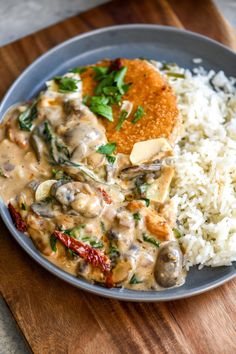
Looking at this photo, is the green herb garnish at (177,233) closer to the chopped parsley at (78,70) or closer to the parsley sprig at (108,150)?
the parsley sprig at (108,150)

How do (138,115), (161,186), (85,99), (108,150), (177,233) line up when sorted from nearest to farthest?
(177,233), (161,186), (108,150), (138,115), (85,99)

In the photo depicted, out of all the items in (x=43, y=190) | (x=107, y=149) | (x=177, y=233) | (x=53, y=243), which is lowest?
(x=177, y=233)

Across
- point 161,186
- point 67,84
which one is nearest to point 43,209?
point 161,186

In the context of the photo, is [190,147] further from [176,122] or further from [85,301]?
[85,301]

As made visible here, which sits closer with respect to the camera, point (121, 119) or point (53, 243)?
point (53, 243)

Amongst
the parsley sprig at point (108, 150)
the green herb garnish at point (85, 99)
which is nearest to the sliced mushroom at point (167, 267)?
the parsley sprig at point (108, 150)

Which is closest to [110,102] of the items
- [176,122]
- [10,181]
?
[176,122]

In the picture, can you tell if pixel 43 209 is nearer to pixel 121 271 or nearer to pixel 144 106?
pixel 121 271
